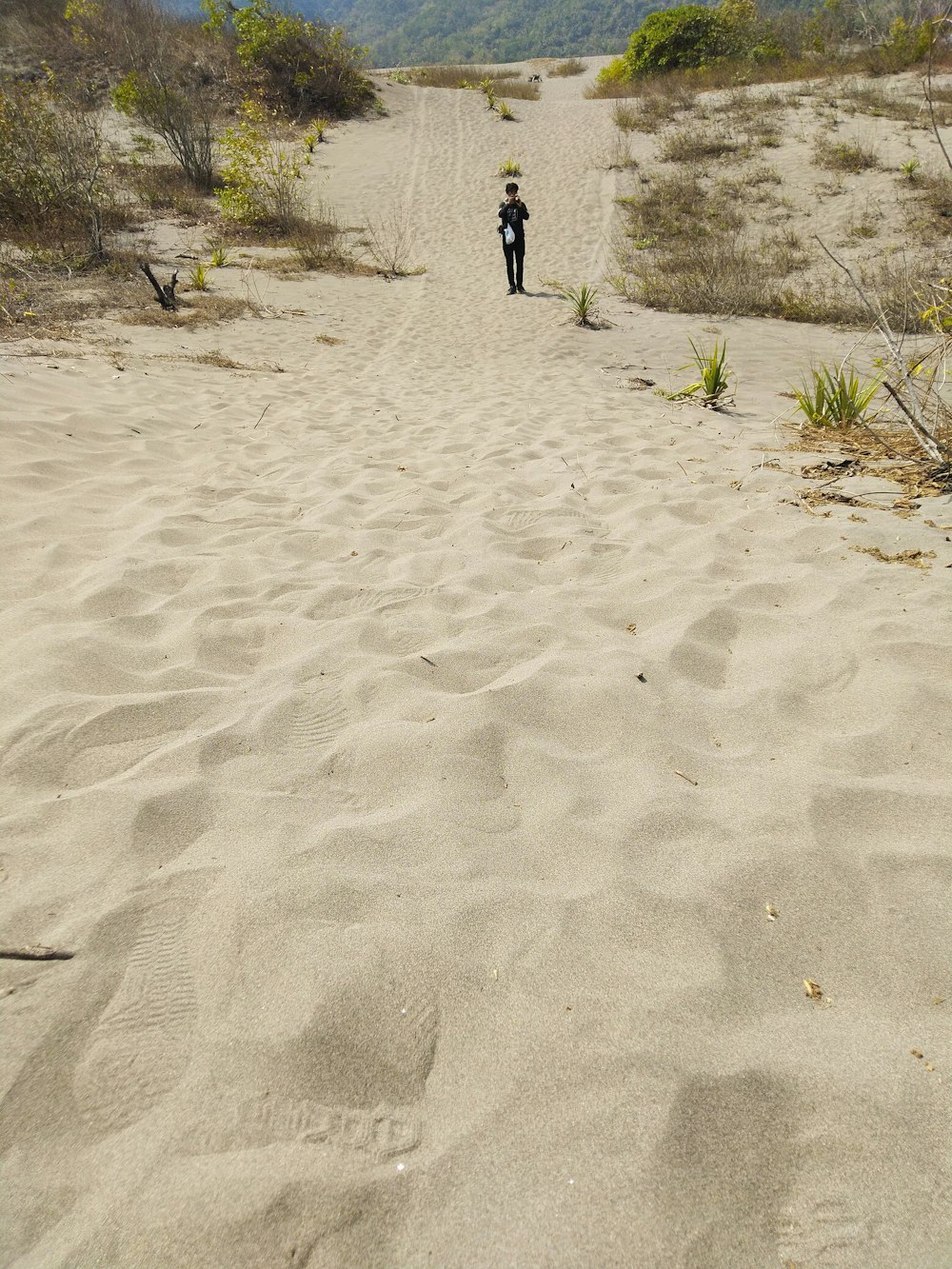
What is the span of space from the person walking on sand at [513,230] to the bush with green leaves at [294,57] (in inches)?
558

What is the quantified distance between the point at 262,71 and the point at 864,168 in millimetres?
16812

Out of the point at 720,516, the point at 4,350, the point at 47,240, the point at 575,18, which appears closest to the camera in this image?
the point at 720,516

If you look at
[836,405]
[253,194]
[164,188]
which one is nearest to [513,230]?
[253,194]

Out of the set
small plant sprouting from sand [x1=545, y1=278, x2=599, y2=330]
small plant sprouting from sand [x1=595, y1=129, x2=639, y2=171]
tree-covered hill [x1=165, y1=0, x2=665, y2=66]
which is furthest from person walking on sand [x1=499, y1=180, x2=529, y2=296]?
tree-covered hill [x1=165, y1=0, x2=665, y2=66]

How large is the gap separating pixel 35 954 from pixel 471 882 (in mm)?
842

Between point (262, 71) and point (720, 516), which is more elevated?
point (262, 71)

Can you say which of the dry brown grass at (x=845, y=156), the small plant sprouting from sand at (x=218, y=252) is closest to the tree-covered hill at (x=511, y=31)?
the dry brown grass at (x=845, y=156)

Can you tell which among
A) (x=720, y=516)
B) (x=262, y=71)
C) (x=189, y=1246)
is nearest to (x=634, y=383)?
(x=720, y=516)

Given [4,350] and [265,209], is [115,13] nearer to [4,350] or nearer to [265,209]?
[265,209]

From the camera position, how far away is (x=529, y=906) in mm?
1348

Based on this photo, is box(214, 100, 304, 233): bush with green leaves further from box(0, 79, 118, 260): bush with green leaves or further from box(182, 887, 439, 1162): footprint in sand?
box(182, 887, 439, 1162): footprint in sand

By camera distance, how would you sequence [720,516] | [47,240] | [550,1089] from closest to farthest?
[550,1089], [720,516], [47,240]

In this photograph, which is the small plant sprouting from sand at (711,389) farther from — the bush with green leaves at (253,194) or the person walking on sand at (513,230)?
the bush with green leaves at (253,194)

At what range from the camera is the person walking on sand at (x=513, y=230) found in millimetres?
9336
